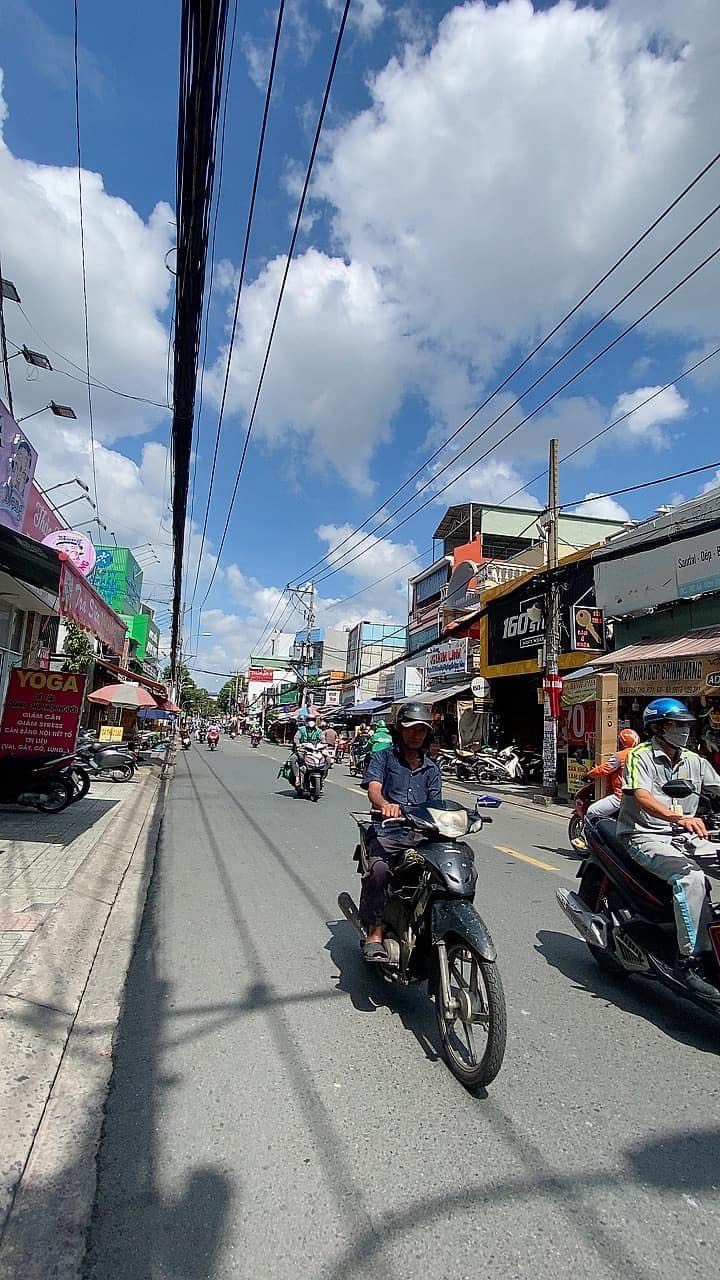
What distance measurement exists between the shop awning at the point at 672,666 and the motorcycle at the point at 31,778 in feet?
34.1

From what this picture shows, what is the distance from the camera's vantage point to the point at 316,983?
4070 mm

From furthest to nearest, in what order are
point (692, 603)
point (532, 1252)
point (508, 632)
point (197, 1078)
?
point (508, 632), point (692, 603), point (197, 1078), point (532, 1252)

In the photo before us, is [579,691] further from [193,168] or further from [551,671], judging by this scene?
[193,168]

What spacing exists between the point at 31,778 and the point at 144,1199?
7.91 metres

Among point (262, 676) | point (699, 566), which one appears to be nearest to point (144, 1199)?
point (699, 566)

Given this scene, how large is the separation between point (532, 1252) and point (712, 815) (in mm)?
3750

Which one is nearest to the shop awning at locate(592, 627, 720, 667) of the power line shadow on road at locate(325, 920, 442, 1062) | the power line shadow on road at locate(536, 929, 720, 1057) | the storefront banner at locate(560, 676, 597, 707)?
the storefront banner at locate(560, 676, 597, 707)

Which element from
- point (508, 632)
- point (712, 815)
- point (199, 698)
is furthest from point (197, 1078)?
point (199, 698)

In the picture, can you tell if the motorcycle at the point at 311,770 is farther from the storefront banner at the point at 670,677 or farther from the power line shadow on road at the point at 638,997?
the power line shadow on road at the point at 638,997

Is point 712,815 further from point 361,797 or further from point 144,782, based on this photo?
point 144,782

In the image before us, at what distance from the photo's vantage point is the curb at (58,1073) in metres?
2.11

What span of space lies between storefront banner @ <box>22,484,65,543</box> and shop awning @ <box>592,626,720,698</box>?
37.2ft

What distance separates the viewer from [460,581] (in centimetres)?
3316

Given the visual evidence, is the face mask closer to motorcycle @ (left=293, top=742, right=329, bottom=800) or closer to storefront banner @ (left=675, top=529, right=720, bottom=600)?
motorcycle @ (left=293, top=742, right=329, bottom=800)
